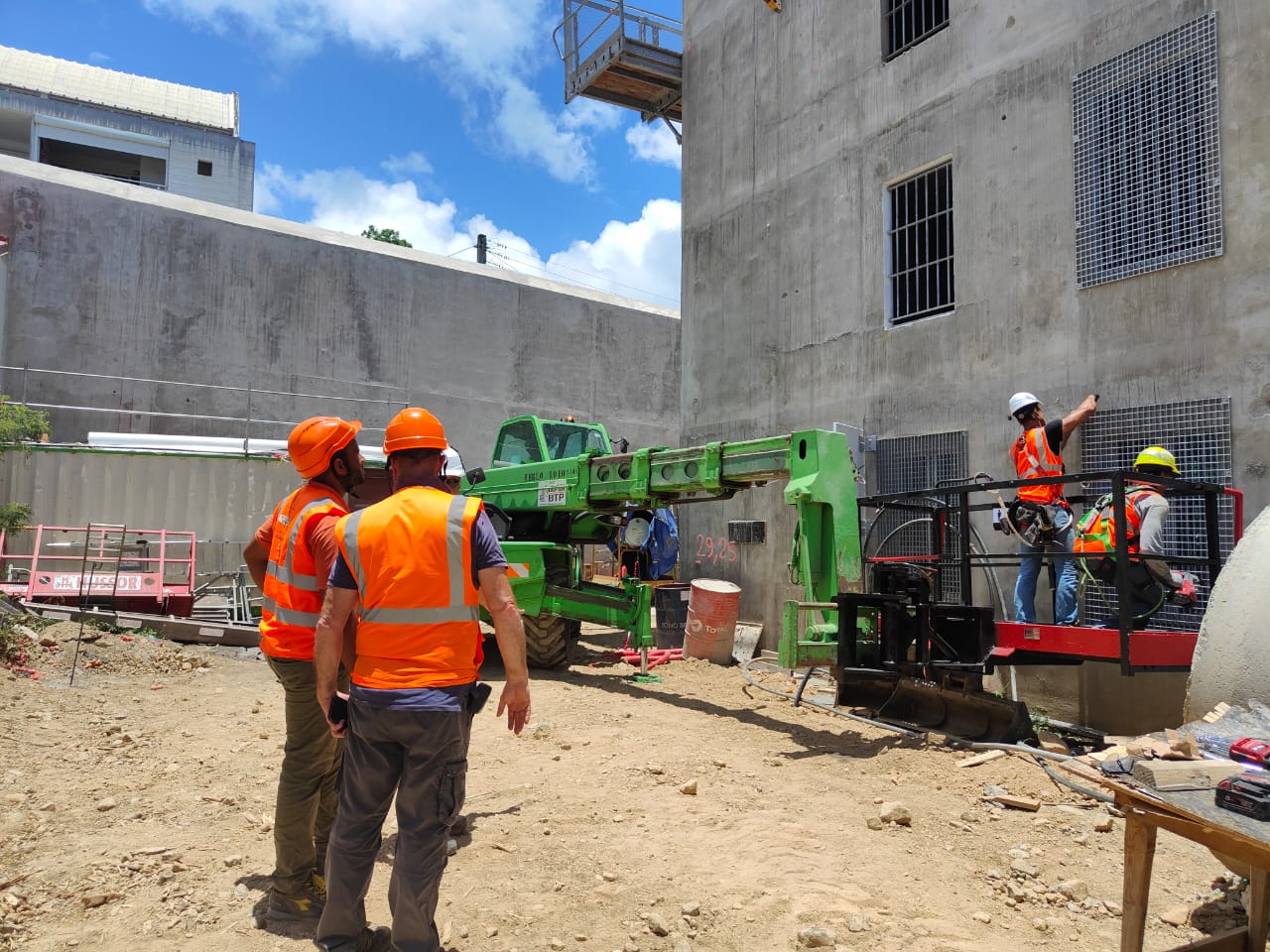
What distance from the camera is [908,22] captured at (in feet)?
34.1

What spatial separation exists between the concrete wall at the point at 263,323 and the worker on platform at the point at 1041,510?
46.3 ft

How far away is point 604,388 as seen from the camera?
2264cm

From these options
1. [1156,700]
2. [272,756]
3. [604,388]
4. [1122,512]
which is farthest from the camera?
[604,388]

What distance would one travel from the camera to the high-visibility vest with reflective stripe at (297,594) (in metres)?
3.65

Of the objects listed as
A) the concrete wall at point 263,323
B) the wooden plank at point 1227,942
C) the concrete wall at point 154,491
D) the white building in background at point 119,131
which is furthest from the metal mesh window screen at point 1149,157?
the white building in background at point 119,131

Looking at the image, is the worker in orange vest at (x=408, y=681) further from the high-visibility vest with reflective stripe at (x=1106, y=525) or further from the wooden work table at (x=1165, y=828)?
the high-visibility vest with reflective stripe at (x=1106, y=525)

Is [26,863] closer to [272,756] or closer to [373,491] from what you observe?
[272,756]

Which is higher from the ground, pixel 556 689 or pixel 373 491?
pixel 373 491

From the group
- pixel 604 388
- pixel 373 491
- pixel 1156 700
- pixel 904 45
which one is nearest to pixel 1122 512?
pixel 1156 700

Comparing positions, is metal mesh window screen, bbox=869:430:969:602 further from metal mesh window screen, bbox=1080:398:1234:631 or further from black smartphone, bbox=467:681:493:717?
black smartphone, bbox=467:681:493:717

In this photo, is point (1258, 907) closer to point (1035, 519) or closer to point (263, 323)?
point (1035, 519)

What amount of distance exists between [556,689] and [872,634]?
3.34 m

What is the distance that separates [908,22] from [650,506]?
6339 mm

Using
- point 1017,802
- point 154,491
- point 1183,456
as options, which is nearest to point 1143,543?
point 1183,456
